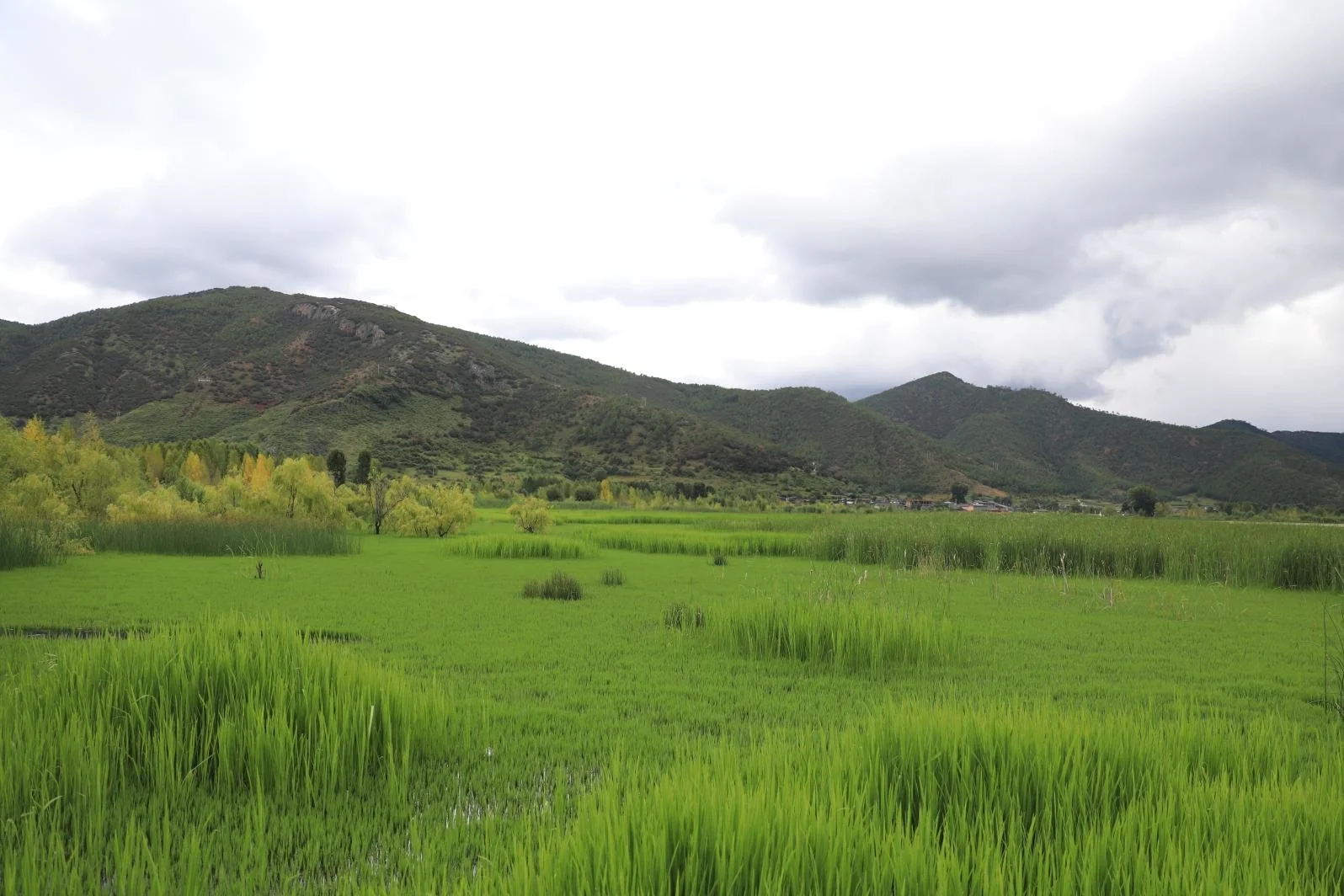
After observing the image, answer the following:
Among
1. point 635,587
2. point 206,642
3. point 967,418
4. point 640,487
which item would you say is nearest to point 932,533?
point 635,587

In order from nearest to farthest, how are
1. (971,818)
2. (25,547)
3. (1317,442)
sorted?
(971,818) → (25,547) → (1317,442)

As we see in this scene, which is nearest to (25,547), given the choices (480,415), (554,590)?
(554,590)

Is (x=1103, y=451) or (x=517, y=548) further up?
(x=1103, y=451)

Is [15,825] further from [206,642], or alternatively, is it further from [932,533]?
[932,533]

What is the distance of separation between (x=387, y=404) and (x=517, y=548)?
61999 millimetres

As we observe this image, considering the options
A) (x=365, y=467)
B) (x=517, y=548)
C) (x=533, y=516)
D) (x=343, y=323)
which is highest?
(x=343, y=323)

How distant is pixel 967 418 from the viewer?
135250 mm

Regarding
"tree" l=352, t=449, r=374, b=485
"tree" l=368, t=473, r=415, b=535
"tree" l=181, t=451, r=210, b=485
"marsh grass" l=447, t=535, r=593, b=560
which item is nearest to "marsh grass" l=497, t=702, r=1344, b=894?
"marsh grass" l=447, t=535, r=593, b=560

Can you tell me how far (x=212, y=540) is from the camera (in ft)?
58.1

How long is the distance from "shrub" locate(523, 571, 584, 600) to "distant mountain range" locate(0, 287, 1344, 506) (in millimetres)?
53137

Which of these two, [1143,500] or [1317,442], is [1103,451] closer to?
[1143,500]

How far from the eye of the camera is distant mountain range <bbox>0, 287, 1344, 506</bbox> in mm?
71500

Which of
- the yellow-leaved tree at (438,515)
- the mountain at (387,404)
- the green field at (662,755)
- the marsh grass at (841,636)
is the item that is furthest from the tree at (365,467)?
the marsh grass at (841,636)

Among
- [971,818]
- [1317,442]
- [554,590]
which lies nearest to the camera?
[971,818]
